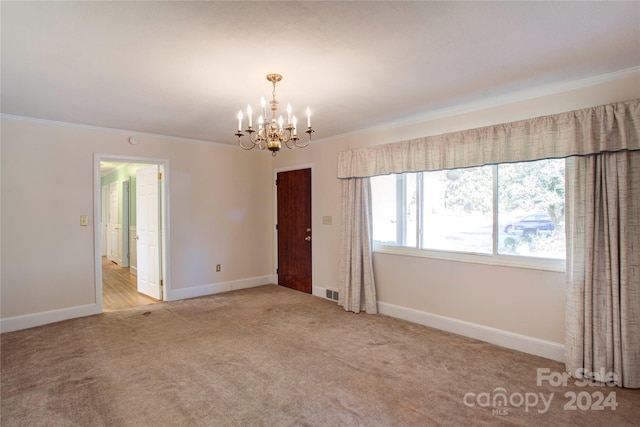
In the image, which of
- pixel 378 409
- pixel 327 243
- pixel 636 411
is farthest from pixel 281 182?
pixel 636 411

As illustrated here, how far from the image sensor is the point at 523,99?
3061mm

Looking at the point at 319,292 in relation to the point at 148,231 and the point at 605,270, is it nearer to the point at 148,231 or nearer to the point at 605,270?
the point at 148,231

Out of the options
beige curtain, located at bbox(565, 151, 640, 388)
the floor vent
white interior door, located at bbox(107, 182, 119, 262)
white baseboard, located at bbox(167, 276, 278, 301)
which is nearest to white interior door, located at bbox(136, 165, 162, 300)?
white baseboard, located at bbox(167, 276, 278, 301)

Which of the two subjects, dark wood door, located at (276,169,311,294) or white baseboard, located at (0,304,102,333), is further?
dark wood door, located at (276,169,311,294)

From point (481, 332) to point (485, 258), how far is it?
2.55 ft

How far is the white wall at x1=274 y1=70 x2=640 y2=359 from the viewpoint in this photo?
2.88 meters

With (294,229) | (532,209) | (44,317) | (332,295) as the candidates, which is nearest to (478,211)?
(532,209)

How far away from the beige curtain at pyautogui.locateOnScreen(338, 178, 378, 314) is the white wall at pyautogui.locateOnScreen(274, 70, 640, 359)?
151mm

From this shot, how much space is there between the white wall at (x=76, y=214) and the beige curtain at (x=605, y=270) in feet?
15.2

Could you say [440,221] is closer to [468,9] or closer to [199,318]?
[468,9]

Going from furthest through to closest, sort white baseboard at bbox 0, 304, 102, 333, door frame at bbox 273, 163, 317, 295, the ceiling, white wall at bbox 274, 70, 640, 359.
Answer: door frame at bbox 273, 163, 317, 295
white baseboard at bbox 0, 304, 102, 333
white wall at bbox 274, 70, 640, 359
the ceiling

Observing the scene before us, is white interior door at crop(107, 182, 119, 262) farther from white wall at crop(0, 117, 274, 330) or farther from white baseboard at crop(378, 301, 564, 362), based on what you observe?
white baseboard at crop(378, 301, 564, 362)

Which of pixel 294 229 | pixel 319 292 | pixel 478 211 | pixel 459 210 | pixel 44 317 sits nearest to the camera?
pixel 478 211

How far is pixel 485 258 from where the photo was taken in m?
3.35
